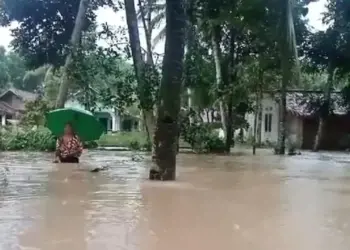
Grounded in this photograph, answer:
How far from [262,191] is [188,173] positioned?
12.7 ft

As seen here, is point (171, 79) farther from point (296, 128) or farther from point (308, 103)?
point (296, 128)

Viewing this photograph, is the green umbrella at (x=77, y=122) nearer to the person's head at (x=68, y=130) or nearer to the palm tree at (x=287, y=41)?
the person's head at (x=68, y=130)

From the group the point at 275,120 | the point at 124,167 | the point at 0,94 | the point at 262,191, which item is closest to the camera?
the point at 262,191

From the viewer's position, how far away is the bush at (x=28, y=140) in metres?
23.7

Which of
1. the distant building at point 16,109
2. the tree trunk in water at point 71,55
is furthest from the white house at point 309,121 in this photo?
the tree trunk in water at point 71,55

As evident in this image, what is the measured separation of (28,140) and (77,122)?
980 cm

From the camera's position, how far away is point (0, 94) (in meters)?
49.5

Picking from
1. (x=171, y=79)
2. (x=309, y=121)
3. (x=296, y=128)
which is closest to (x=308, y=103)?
(x=309, y=121)

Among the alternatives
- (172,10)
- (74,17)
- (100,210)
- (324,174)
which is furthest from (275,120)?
(100,210)

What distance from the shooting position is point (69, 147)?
15352mm

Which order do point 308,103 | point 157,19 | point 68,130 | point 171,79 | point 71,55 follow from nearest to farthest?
point 171,79 < point 68,130 < point 71,55 < point 157,19 < point 308,103

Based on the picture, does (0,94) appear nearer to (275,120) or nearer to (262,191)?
(275,120)

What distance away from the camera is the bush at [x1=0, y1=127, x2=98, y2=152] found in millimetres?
23734

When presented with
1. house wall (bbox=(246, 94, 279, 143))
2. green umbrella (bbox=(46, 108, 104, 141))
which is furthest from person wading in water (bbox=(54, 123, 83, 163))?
house wall (bbox=(246, 94, 279, 143))
